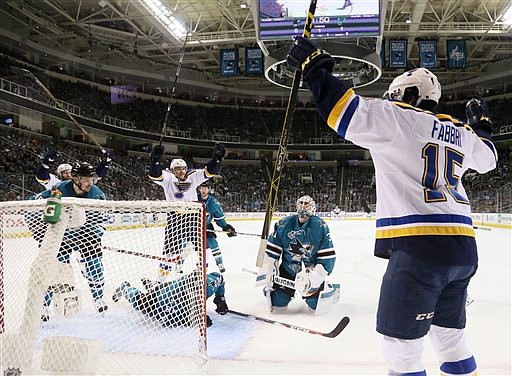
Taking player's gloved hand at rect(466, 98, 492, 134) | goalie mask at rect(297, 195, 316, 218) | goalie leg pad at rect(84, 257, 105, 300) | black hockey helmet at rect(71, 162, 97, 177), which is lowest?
goalie leg pad at rect(84, 257, 105, 300)

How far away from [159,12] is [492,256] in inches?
333

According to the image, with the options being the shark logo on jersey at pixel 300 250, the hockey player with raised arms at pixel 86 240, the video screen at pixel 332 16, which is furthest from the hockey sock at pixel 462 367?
the video screen at pixel 332 16

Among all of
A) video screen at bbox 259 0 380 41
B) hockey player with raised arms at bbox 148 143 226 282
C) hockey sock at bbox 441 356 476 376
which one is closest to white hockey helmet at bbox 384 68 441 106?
hockey sock at bbox 441 356 476 376

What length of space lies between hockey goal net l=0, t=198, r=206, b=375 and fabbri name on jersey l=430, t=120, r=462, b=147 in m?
1.13

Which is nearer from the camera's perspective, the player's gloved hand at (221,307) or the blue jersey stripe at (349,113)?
the blue jersey stripe at (349,113)

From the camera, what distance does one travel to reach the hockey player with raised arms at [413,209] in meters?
1.33

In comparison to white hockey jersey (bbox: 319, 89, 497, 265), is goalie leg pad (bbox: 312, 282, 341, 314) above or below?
below

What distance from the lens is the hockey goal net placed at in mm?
1911

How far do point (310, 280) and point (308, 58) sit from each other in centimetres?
212

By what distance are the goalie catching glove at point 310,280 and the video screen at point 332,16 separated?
13.7 ft

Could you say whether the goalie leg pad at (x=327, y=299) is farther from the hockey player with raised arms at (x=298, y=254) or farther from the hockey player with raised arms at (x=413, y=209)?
the hockey player with raised arms at (x=413, y=209)

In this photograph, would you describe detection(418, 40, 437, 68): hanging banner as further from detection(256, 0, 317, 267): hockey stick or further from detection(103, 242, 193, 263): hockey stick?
detection(103, 242, 193, 263): hockey stick

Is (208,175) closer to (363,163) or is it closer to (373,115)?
(373,115)

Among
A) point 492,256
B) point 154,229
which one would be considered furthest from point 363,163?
point 154,229
